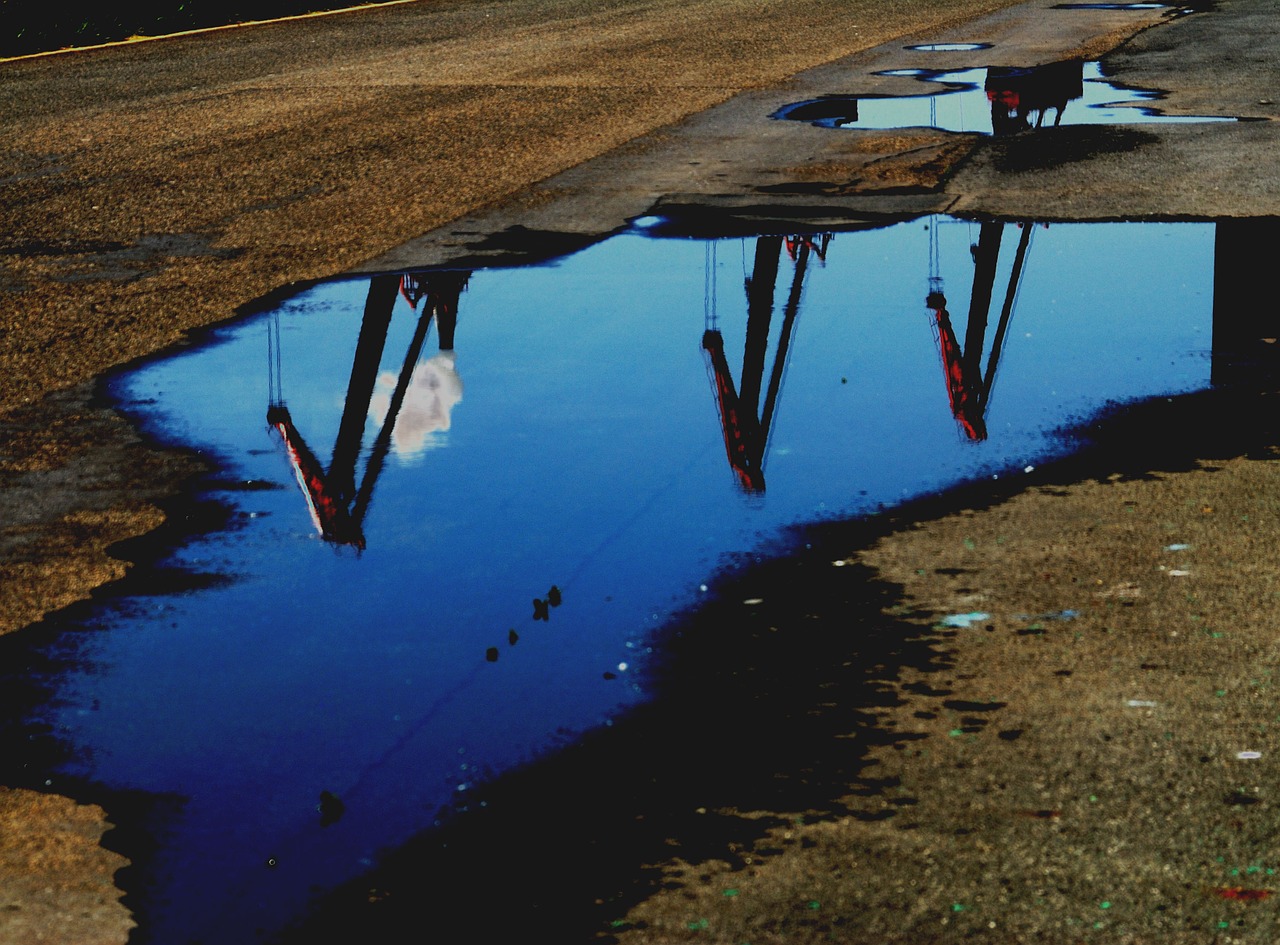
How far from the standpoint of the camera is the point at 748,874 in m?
3.59

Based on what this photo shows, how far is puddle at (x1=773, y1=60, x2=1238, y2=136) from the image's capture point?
13578mm

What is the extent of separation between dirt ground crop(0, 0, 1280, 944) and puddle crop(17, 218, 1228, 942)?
0.27m

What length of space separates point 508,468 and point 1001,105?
9.56m

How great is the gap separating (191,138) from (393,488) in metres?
8.82

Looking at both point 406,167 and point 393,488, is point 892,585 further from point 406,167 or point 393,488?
point 406,167

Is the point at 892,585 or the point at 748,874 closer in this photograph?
the point at 748,874

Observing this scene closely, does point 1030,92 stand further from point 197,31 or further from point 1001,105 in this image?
point 197,31

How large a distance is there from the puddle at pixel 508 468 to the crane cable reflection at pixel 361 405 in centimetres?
2

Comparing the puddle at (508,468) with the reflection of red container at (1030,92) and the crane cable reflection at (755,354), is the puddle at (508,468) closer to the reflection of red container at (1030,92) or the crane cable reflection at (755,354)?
the crane cable reflection at (755,354)

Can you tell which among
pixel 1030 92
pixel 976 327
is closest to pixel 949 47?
pixel 1030 92

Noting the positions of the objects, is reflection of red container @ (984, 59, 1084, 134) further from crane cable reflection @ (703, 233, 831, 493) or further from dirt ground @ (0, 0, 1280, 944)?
dirt ground @ (0, 0, 1280, 944)

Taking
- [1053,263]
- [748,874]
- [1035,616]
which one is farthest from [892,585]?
[1053,263]

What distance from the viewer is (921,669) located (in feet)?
14.9

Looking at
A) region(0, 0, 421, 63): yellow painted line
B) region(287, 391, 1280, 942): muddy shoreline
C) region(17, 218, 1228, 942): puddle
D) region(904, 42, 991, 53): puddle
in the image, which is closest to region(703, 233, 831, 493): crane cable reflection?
region(17, 218, 1228, 942): puddle
